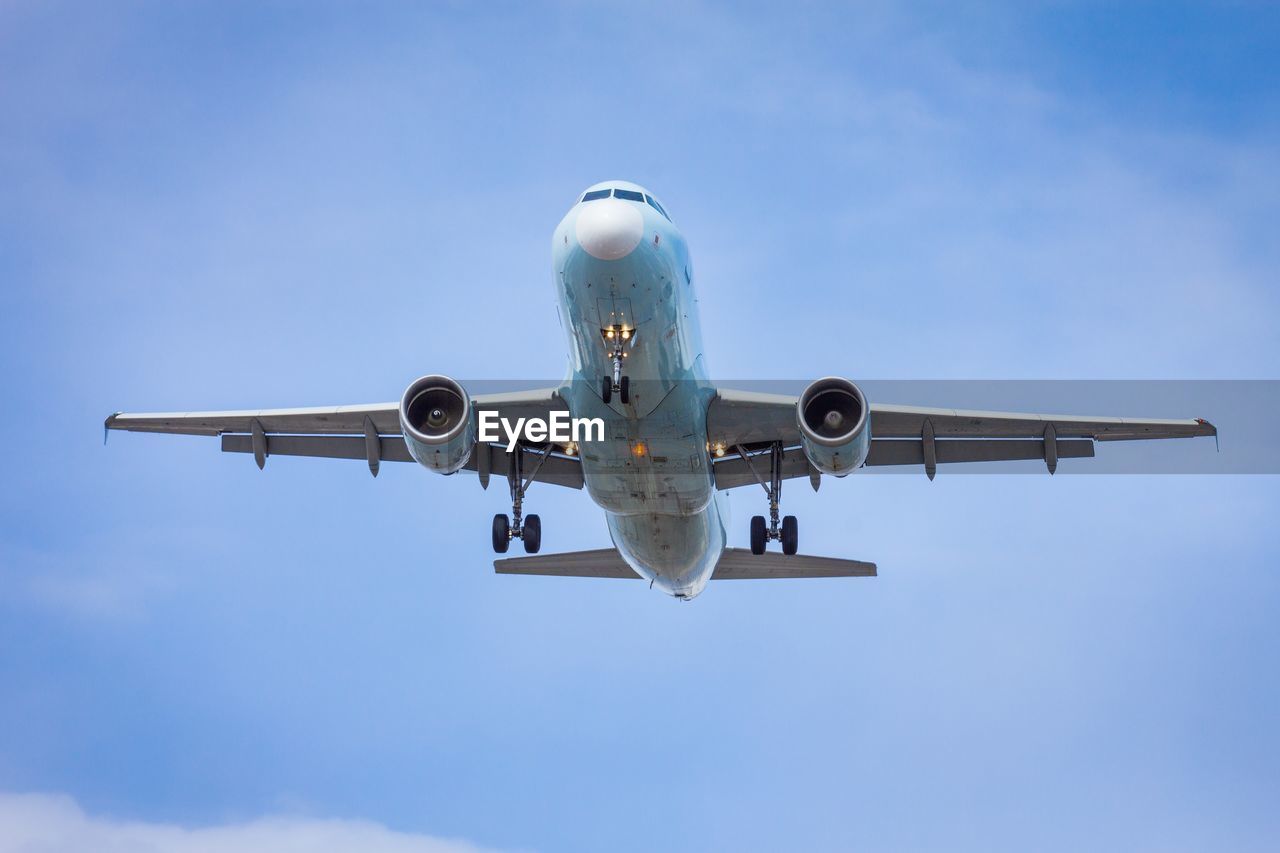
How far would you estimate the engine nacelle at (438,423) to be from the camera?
75.6ft

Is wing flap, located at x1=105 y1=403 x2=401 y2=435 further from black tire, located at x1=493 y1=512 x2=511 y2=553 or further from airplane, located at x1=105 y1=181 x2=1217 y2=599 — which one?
black tire, located at x1=493 y1=512 x2=511 y2=553

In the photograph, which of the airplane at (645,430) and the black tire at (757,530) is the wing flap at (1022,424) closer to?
the airplane at (645,430)

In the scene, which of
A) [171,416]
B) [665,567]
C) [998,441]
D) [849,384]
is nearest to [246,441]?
[171,416]

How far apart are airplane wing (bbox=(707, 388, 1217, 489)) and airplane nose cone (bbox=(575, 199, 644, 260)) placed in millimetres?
4992

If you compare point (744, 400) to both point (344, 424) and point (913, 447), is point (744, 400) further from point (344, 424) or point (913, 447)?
point (344, 424)

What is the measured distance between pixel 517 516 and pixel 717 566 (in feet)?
19.6

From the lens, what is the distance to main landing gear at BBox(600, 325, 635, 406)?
71.3 ft

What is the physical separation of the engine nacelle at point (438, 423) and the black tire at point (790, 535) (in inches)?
271

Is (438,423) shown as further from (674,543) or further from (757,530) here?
(757,530)

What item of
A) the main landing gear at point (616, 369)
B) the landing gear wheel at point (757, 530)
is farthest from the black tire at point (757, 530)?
the main landing gear at point (616, 369)

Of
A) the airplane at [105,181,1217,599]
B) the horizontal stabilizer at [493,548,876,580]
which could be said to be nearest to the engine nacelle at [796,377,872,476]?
the airplane at [105,181,1217,599]

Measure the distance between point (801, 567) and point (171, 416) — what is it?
13.2m

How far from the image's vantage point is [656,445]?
23.8 meters

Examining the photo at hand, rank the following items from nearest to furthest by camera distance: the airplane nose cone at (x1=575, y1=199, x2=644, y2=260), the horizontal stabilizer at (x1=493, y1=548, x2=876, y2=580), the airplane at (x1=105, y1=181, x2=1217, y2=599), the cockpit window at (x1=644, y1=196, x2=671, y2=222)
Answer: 1. the airplane nose cone at (x1=575, y1=199, x2=644, y2=260)
2. the airplane at (x1=105, y1=181, x2=1217, y2=599)
3. the cockpit window at (x1=644, y1=196, x2=671, y2=222)
4. the horizontal stabilizer at (x1=493, y1=548, x2=876, y2=580)
